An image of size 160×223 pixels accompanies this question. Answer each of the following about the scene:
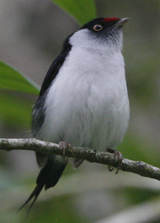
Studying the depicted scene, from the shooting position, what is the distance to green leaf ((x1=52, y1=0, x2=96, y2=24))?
3.38m

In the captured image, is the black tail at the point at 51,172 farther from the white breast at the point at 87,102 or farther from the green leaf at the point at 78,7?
the green leaf at the point at 78,7

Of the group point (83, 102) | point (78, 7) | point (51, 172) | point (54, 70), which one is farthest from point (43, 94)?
point (78, 7)

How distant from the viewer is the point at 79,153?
3164mm

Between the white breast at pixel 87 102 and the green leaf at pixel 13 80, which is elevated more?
the green leaf at pixel 13 80

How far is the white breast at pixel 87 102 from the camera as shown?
11.8ft

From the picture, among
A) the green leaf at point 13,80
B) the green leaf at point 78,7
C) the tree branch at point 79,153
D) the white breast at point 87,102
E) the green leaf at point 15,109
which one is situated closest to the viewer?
the tree branch at point 79,153

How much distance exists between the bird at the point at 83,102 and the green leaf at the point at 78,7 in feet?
1.64

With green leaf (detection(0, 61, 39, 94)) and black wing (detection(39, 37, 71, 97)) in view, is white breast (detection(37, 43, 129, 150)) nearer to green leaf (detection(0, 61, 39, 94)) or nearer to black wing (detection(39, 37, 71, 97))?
black wing (detection(39, 37, 71, 97))

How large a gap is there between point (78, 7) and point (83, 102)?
35.4 inches

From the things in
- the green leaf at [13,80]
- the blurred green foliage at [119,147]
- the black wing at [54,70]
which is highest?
the green leaf at [13,80]

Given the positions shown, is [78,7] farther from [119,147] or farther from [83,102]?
[119,147]

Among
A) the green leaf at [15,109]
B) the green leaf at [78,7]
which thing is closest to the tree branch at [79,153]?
the green leaf at [15,109]

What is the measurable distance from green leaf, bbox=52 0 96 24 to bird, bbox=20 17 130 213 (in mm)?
501

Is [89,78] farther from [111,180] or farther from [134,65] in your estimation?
[134,65]
